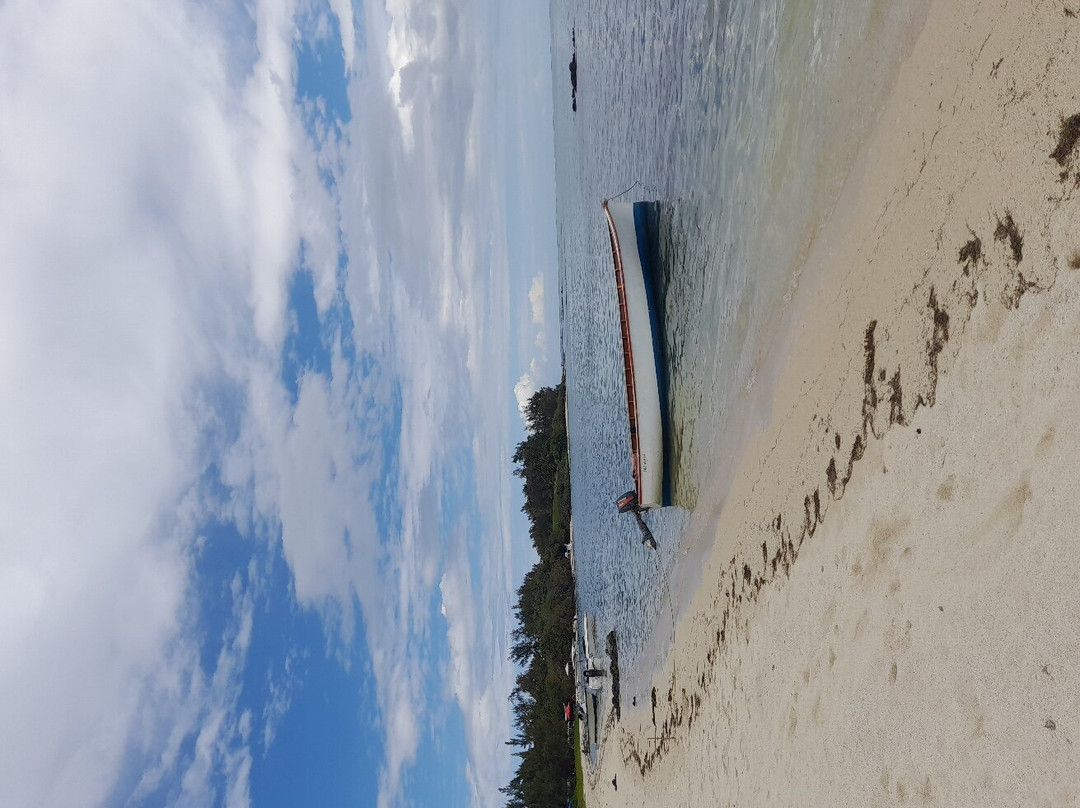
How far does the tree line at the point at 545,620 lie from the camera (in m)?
44.7

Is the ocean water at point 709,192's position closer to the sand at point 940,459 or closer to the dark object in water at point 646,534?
the dark object in water at point 646,534

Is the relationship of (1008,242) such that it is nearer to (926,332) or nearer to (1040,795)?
(926,332)

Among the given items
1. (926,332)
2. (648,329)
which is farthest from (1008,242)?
(648,329)

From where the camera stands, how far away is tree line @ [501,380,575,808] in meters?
44.7

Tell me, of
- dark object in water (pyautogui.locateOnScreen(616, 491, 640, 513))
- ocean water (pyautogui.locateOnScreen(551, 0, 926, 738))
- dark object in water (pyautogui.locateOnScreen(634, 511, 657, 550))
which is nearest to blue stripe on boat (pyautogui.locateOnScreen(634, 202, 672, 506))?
ocean water (pyautogui.locateOnScreen(551, 0, 926, 738))

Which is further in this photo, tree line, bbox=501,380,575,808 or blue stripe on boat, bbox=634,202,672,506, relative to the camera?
tree line, bbox=501,380,575,808

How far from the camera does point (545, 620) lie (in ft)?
167

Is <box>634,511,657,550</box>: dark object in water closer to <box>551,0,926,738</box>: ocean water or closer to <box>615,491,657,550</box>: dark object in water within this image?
<box>615,491,657,550</box>: dark object in water

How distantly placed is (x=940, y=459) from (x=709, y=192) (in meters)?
10.1

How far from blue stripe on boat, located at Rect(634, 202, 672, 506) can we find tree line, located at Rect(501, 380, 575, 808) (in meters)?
29.5

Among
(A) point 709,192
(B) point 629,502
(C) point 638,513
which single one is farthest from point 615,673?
(A) point 709,192

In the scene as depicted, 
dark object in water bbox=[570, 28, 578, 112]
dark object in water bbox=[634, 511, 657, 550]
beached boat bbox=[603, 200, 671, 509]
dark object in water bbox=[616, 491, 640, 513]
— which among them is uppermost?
dark object in water bbox=[570, 28, 578, 112]

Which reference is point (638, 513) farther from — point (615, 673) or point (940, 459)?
point (940, 459)

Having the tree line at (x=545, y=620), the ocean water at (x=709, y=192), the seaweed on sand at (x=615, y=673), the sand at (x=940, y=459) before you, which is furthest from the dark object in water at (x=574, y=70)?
the sand at (x=940, y=459)
